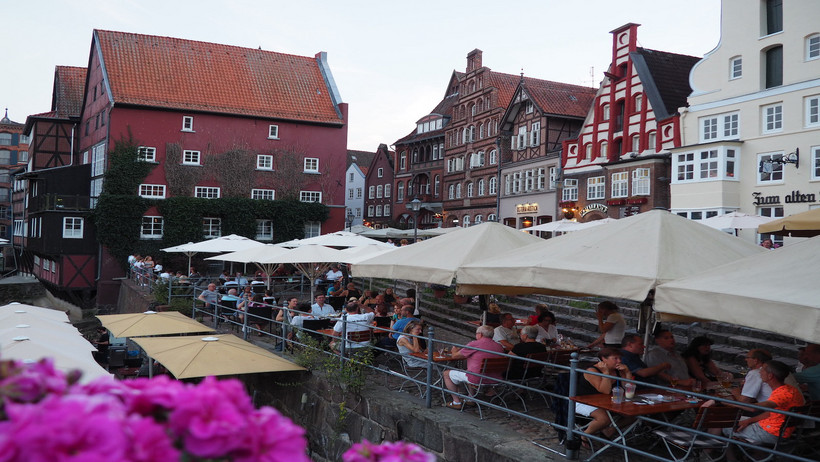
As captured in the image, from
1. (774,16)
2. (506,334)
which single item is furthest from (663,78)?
(506,334)

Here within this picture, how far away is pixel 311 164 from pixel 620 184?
1858 cm

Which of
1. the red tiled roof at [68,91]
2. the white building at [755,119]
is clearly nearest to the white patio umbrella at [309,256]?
the white building at [755,119]

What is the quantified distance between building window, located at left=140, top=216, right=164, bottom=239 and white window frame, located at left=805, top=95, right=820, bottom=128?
104 ft

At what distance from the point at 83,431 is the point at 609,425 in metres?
6.06

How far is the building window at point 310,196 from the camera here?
40950 millimetres

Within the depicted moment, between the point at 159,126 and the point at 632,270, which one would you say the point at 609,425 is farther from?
the point at 159,126

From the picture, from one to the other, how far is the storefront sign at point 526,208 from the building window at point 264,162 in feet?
54.8

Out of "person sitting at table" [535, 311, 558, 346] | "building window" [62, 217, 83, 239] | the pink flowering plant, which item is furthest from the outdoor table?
"building window" [62, 217, 83, 239]

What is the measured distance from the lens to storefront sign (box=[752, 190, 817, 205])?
25.8 metres

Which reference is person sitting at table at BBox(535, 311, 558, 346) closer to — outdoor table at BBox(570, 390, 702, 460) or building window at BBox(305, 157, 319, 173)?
outdoor table at BBox(570, 390, 702, 460)

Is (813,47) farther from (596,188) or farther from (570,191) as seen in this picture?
(570,191)

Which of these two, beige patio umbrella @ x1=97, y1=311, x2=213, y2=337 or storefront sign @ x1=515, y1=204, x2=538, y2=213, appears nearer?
beige patio umbrella @ x1=97, y1=311, x2=213, y2=337

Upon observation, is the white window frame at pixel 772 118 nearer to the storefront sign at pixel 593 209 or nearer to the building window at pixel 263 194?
the storefront sign at pixel 593 209

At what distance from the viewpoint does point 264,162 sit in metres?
40.0
